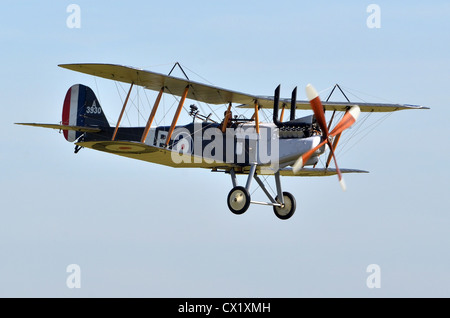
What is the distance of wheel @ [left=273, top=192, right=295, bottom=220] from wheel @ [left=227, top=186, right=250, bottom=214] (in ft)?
5.66

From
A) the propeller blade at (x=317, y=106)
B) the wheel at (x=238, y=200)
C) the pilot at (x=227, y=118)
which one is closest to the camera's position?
the propeller blade at (x=317, y=106)

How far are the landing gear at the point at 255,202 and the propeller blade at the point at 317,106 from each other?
6.67 ft

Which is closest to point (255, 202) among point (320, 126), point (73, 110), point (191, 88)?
point (320, 126)

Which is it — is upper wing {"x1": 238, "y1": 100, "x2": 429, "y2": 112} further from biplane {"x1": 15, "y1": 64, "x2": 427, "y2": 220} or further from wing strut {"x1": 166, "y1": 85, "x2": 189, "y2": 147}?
wing strut {"x1": 166, "y1": 85, "x2": 189, "y2": 147}

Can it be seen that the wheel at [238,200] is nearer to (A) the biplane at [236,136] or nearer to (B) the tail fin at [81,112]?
(A) the biplane at [236,136]

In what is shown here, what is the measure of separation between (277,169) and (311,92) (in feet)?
7.66

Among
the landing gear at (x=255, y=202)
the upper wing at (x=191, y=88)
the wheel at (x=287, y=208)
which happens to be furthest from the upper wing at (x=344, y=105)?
the wheel at (x=287, y=208)

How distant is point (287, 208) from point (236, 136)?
96.1 inches

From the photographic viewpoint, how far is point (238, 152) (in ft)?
73.4

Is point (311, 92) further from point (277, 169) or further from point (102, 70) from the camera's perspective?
point (102, 70)

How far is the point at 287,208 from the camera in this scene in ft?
76.0

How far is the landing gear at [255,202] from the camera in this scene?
21703 mm

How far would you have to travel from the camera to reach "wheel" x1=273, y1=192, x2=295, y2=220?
75.8 feet

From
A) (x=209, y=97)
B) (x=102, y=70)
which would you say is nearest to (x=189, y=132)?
(x=209, y=97)
